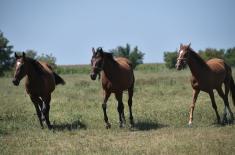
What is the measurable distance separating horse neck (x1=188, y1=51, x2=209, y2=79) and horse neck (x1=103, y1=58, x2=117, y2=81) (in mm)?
2547

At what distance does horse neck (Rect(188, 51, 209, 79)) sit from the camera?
13414mm

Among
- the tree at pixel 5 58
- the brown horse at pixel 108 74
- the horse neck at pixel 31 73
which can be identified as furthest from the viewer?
the tree at pixel 5 58

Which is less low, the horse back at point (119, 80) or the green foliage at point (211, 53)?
the green foliage at point (211, 53)

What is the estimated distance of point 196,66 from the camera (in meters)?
13.4

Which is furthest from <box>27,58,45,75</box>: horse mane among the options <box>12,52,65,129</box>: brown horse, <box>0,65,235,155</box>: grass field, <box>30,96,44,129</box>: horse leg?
<box>0,65,235,155</box>: grass field

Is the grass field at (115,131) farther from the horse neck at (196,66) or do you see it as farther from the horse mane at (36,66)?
the horse mane at (36,66)

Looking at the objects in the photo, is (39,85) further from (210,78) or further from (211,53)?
(211,53)

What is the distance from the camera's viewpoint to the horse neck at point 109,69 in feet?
43.0

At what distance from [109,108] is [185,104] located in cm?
350

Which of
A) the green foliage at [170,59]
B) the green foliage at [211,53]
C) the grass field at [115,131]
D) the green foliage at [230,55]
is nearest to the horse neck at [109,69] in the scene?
the grass field at [115,131]

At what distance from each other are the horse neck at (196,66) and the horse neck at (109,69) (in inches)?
100

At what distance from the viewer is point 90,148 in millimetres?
9672

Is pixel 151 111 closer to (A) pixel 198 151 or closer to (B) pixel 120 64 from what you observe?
(B) pixel 120 64

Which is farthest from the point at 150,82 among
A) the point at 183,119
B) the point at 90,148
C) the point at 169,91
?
the point at 90,148
